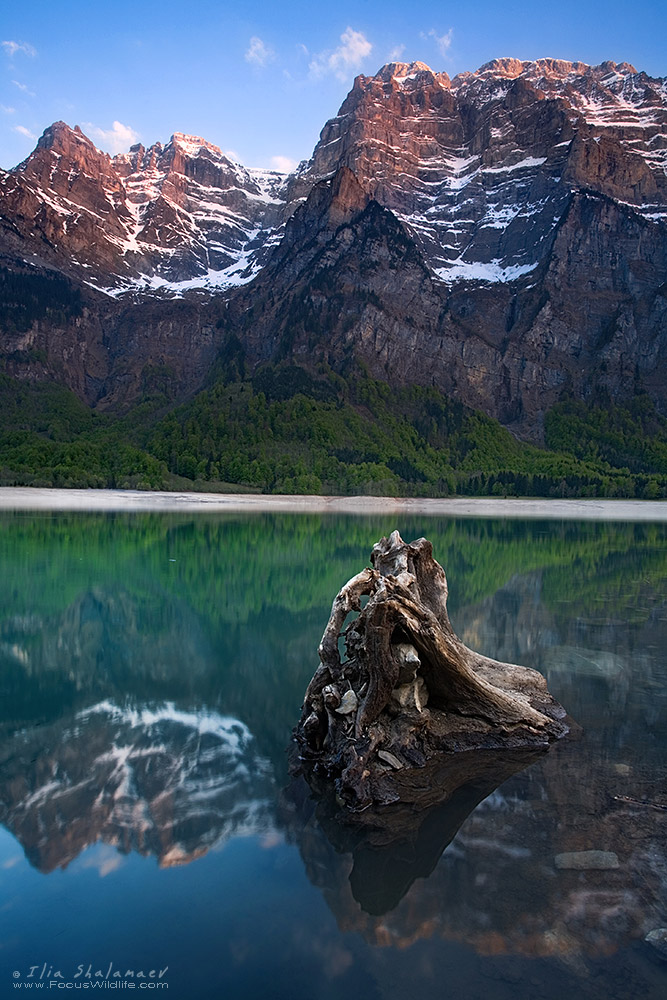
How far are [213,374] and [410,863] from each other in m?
184

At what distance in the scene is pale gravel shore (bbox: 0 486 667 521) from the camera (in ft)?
261

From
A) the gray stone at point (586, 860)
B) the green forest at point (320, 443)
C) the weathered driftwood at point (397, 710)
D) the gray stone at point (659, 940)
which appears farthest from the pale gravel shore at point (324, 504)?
the gray stone at point (659, 940)

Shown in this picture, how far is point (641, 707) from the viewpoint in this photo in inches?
461

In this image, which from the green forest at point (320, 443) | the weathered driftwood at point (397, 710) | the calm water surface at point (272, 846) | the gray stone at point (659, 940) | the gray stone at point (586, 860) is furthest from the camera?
the green forest at point (320, 443)

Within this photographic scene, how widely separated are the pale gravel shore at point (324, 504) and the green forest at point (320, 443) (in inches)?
371

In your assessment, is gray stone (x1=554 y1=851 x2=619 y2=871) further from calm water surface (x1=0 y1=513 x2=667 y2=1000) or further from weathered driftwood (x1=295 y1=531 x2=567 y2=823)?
weathered driftwood (x1=295 y1=531 x2=567 y2=823)

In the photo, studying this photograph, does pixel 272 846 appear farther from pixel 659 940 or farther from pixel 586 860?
pixel 659 940

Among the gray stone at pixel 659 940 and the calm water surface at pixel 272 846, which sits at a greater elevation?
the gray stone at pixel 659 940

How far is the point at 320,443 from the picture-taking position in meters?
138

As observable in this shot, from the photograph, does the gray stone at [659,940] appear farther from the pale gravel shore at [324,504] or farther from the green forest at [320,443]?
the green forest at [320,443]

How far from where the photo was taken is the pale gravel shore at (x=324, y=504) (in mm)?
79438

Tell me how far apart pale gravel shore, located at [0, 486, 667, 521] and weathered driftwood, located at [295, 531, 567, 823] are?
207ft

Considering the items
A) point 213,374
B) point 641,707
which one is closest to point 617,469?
point 213,374

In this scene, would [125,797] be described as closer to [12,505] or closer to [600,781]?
[600,781]
